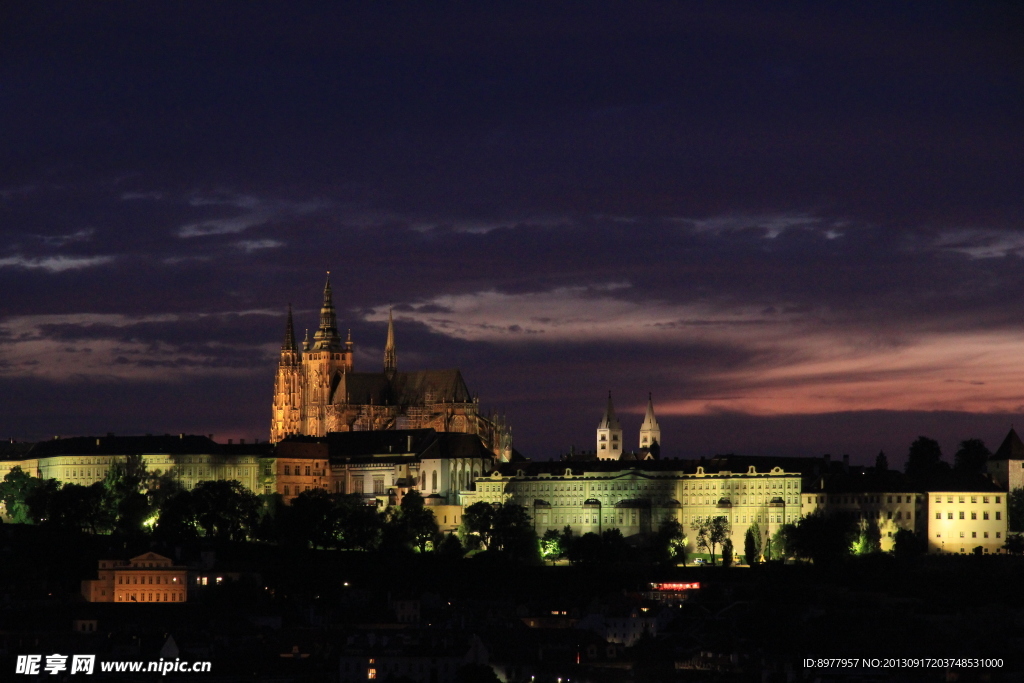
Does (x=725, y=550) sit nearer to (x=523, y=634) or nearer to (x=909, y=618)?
(x=909, y=618)

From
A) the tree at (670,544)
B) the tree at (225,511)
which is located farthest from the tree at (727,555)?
the tree at (225,511)

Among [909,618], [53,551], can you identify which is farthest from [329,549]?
[909,618]

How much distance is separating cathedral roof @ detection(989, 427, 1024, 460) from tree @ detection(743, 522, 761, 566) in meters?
18.9

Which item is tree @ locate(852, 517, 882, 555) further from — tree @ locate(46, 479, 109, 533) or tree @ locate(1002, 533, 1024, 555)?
tree @ locate(46, 479, 109, 533)

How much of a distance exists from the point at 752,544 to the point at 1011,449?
23.7 m

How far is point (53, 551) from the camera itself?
538 ft

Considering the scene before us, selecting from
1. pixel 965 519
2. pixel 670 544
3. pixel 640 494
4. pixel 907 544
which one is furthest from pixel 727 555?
pixel 640 494

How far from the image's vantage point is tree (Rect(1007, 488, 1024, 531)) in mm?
170750

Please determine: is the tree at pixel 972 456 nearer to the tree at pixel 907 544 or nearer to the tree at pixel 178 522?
the tree at pixel 907 544

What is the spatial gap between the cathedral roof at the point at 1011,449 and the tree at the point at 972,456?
282 centimetres

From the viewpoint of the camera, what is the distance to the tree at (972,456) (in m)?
184

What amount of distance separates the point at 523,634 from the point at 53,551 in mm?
45337

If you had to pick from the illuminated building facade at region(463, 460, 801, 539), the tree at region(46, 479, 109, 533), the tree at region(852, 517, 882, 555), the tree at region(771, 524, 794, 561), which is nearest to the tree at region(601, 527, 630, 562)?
the illuminated building facade at region(463, 460, 801, 539)

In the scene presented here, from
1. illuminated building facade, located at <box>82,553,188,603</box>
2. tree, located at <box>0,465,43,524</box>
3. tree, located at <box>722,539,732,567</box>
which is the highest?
tree, located at <box>0,465,43,524</box>
